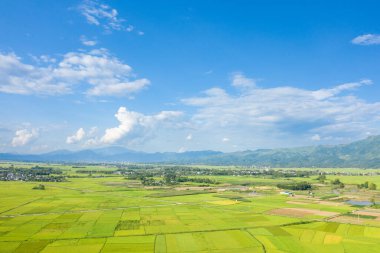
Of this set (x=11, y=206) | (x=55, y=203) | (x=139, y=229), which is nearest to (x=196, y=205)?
(x=139, y=229)

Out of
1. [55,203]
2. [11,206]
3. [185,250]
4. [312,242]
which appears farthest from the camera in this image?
[55,203]

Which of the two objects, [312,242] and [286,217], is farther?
[286,217]

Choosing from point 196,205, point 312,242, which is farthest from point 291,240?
point 196,205

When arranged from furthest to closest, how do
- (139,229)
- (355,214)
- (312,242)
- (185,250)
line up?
1. (355,214)
2. (139,229)
3. (312,242)
4. (185,250)

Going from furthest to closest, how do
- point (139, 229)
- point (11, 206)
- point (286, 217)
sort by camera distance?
point (11, 206)
point (286, 217)
point (139, 229)

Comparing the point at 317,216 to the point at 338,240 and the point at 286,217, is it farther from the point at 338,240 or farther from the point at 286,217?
the point at 338,240

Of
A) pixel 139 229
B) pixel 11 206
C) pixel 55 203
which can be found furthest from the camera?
pixel 55 203

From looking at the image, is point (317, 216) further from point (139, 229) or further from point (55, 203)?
point (55, 203)

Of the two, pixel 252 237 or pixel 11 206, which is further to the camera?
Answer: pixel 11 206

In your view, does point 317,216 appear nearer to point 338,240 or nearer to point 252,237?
point 338,240
